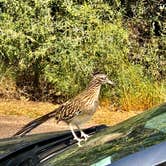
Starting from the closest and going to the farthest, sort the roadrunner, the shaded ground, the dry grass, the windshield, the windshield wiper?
1. the windshield
2. the windshield wiper
3. the roadrunner
4. the shaded ground
5. the dry grass

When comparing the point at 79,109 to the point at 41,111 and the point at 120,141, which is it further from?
the point at 41,111

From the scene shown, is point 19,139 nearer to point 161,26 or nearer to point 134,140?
point 134,140

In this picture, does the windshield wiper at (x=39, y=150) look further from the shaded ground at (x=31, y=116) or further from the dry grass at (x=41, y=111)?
the dry grass at (x=41, y=111)

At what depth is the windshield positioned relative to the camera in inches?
114

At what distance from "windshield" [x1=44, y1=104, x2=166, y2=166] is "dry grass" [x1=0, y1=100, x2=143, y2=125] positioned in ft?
18.9

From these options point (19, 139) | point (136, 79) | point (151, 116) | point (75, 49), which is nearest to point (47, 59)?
point (75, 49)

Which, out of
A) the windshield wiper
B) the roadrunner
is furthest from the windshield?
the roadrunner

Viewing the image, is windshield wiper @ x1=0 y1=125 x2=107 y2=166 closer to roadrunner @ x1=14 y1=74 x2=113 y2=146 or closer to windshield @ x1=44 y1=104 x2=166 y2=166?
windshield @ x1=44 y1=104 x2=166 y2=166

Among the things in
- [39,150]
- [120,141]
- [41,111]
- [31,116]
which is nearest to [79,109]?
[39,150]

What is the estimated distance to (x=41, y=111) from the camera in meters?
10.3

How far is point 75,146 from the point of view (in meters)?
3.74

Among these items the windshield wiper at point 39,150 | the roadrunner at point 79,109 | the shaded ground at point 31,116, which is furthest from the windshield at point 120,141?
the shaded ground at point 31,116

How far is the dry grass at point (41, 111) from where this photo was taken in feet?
31.8

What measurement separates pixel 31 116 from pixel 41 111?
388mm
